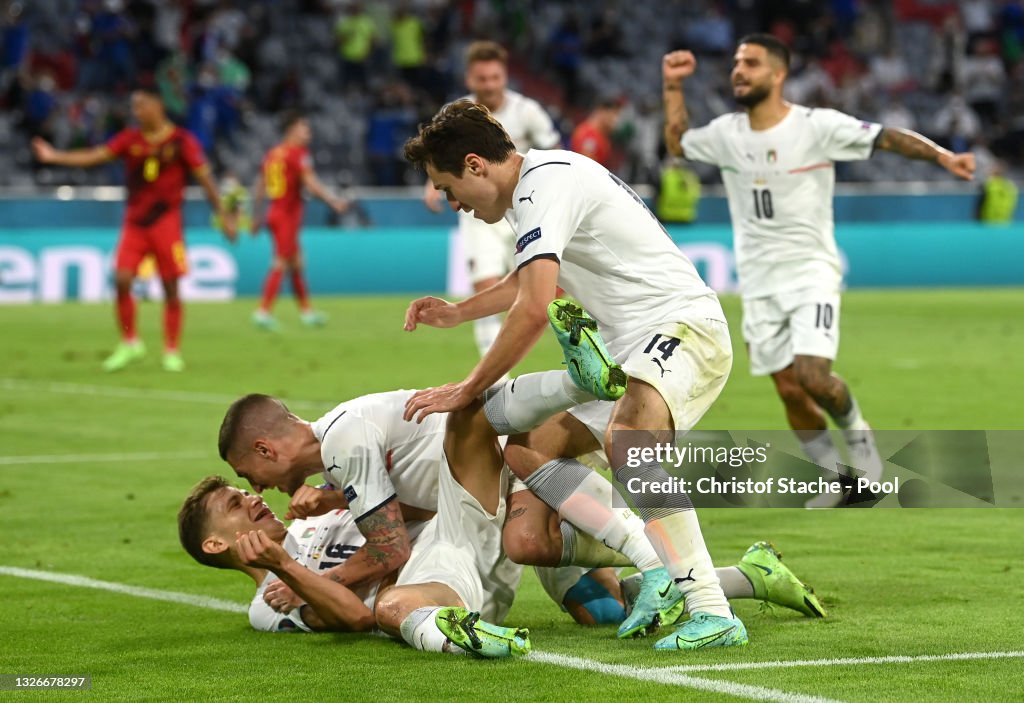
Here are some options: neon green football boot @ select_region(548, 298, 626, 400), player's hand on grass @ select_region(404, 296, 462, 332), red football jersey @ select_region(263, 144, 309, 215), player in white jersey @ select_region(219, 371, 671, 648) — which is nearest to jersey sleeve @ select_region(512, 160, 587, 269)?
neon green football boot @ select_region(548, 298, 626, 400)

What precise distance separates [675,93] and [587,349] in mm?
4635

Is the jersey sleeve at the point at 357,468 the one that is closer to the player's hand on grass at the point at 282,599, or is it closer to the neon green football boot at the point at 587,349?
the player's hand on grass at the point at 282,599

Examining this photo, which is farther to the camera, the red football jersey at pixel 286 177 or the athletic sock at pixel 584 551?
the red football jersey at pixel 286 177

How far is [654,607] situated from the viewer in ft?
20.2

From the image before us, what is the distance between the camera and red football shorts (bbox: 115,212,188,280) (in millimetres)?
16891

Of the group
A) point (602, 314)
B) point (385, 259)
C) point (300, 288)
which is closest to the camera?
point (602, 314)

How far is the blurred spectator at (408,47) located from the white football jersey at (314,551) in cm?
2553

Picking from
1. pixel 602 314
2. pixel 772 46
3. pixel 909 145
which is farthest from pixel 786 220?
pixel 602 314

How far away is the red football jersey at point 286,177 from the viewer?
22.8m

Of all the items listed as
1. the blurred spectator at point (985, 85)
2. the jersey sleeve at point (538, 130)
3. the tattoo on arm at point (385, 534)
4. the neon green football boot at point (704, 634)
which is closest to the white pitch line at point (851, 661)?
the neon green football boot at point (704, 634)

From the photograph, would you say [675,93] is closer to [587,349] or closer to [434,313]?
[434,313]

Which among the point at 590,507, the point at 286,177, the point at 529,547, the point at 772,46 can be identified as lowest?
the point at 529,547

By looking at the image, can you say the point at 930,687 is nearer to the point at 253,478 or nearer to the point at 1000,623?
the point at 1000,623

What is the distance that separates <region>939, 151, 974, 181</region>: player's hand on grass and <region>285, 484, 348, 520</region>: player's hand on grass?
4.07 m
